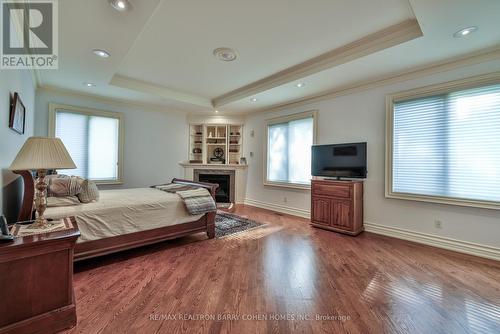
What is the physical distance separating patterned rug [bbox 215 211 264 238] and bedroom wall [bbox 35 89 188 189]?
6.90 feet

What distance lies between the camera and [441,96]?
119 inches

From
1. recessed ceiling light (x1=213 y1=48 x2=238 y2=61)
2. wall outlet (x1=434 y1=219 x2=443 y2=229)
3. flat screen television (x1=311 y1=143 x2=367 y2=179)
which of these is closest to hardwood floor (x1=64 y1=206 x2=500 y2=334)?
wall outlet (x1=434 y1=219 x2=443 y2=229)

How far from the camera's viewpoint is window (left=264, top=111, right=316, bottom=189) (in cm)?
465

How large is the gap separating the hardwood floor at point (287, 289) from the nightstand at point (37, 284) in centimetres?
19

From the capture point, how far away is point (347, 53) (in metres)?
2.89

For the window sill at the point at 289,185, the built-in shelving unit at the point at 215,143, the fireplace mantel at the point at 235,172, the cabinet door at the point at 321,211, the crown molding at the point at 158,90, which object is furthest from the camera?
the built-in shelving unit at the point at 215,143

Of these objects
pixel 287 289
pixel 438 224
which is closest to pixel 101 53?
pixel 287 289

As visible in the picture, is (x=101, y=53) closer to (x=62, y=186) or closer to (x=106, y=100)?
(x=62, y=186)

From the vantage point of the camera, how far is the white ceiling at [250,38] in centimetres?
205

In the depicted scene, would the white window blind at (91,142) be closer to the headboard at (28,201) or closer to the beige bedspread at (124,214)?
the beige bedspread at (124,214)

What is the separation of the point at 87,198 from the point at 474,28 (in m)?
4.51

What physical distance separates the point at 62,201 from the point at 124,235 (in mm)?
725

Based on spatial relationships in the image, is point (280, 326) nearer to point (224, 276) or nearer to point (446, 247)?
point (224, 276)

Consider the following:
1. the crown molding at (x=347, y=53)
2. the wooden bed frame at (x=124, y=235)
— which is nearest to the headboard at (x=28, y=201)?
the wooden bed frame at (x=124, y=235)
